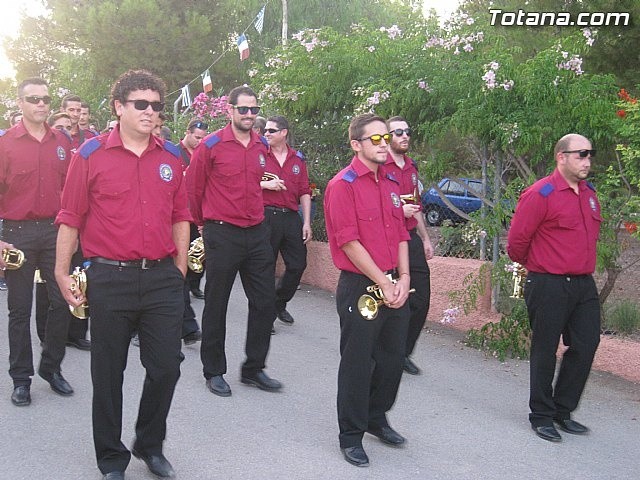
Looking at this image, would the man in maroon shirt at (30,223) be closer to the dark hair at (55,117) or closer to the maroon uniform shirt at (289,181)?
the dark hair at (55,117)

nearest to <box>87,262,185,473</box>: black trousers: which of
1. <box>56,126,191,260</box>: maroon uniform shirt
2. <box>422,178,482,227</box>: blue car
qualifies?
<box>56,126,191,260</box>: maroon uniform shirt

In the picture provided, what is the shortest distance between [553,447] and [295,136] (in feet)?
22.0

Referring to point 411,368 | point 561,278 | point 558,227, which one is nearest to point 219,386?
point 411,368

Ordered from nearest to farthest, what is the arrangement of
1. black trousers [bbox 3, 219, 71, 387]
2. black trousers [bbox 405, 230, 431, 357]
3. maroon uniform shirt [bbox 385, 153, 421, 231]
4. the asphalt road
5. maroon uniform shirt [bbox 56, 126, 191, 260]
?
1. maroon uniform shirt [bbox 56, 126, 191, 260]
2. the asphalt road
3. black trousers [bbox 3, 219, 71, 387]
4. black trousers [bbox 405, 230, 431, 357]
5. maroon uniform shirt [bbox 385, 153, 421, 231]

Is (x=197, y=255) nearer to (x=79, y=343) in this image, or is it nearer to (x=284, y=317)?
Answer: (x=79, y=343)

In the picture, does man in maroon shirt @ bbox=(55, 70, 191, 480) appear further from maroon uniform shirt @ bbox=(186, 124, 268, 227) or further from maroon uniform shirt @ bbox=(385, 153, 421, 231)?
maroon uniform shirt @ bbox=(385, 153, 421, 231)

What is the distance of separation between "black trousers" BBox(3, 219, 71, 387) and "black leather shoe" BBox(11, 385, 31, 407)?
0.04 m

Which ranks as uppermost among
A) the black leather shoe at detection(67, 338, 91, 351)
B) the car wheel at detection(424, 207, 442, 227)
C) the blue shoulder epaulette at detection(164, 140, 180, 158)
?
the blue shoulder epaulette at detection(164, 140, 180, 158)

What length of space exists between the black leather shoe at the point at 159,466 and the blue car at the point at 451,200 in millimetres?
4617

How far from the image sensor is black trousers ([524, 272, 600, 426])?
5566mm

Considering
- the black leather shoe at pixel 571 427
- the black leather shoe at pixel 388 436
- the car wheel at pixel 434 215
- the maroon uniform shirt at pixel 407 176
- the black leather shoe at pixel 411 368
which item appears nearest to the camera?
the black leather shoe at pixel 388 436

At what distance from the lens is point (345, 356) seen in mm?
4988

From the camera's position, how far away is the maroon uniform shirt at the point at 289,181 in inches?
328

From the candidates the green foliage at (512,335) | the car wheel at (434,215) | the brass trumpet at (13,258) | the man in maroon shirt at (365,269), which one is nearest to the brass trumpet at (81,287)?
the man in maroon shirt at (365,269)
